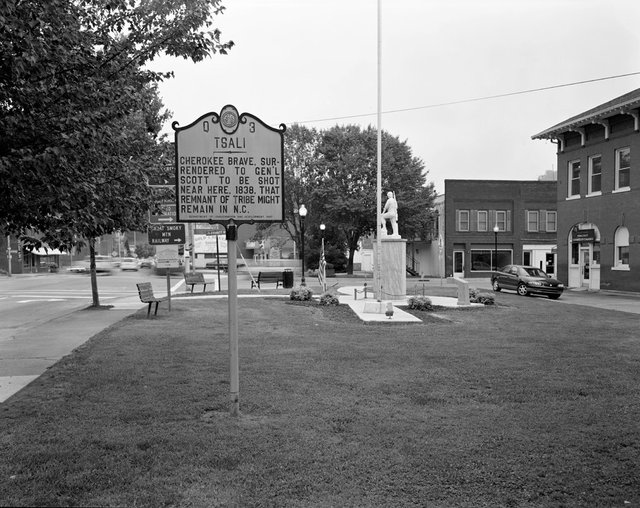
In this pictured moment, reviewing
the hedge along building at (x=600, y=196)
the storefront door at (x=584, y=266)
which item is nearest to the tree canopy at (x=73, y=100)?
the hedge along building at (x=600, y=196)

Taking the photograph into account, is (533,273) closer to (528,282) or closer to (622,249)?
(528,282)

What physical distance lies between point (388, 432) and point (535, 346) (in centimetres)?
611

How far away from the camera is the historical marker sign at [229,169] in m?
5.79

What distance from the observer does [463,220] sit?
2083 inches

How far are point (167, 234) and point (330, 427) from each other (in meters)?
10.9

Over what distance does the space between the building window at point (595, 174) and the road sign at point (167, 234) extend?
24.9 m

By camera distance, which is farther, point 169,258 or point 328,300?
point 328,300

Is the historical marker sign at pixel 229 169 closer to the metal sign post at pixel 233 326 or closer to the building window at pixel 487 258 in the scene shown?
the metal sign post at pixel 233 326

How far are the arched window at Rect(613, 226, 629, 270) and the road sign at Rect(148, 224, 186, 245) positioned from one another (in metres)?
23.4

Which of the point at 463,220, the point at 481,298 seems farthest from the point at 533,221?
the point at 481,298

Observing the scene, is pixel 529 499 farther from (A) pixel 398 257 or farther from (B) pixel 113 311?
(A) pixel 398 257

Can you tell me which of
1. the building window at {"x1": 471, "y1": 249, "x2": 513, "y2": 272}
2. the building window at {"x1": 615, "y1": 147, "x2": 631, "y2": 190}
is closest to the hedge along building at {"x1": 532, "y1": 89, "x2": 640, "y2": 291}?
the building window at {"x1": 615, "y1": 147, "x2": 631, "y2": 190}

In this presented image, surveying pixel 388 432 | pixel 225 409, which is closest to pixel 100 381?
pixel 225 409

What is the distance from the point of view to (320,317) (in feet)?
50.6
